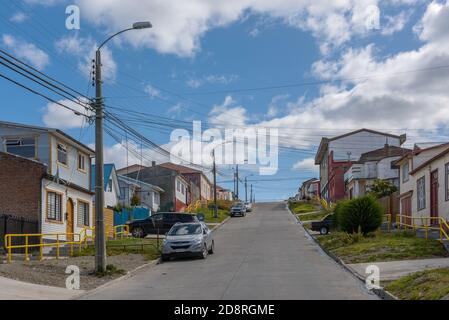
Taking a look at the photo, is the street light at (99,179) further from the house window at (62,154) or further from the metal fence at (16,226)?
the house window at (62,154)

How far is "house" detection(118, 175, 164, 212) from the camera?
199 ft

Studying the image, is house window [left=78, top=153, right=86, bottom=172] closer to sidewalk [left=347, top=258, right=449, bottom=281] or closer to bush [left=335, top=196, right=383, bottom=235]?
bush [left=335, top=196, right=383, bottom=235]

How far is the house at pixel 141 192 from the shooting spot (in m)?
60.5

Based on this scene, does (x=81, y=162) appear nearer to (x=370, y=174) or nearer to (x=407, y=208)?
(x=407, y=208)

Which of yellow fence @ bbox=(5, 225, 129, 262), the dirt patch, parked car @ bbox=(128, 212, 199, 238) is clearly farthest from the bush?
yellow fence @ bbox=(5, 225, 129, 262)

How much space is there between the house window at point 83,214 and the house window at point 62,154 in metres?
3.20

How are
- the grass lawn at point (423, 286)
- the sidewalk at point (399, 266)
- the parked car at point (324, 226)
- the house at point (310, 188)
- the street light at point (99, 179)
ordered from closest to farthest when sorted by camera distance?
the grass lawn at point (423, 286), the sidewalk at point (399, 266), the street light at point (99, 179), the parked car at point (324, 226), the house at point (310, 188)

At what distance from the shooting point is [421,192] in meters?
36.3

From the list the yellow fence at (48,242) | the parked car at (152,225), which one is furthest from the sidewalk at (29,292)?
the parked car at (152,225)

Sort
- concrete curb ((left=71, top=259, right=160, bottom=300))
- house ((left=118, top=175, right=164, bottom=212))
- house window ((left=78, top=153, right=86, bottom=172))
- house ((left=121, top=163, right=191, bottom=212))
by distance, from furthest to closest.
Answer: house ((left=121, top=163, right=191, bottom=212)) → house ((left=118, top=175, right=164, bottom=212)) → house window ((left=78, top=153, right=86, bottom=172)) → concrete curb ((left=71, top=259, right=160, bottom=300))

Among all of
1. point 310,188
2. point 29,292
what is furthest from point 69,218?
point 310,188

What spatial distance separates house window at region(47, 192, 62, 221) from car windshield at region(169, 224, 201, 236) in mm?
7028

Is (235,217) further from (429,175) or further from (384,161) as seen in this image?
(429,175)

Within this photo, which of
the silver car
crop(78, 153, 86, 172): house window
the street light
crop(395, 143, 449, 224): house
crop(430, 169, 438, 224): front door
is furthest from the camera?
crop(78, 153, 86, 172): house window
